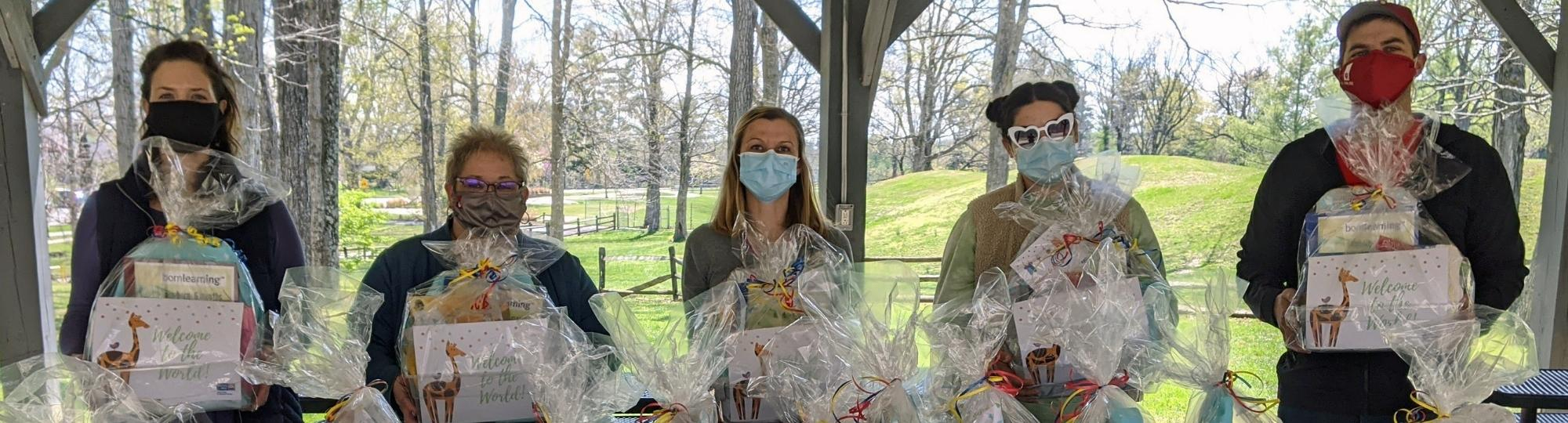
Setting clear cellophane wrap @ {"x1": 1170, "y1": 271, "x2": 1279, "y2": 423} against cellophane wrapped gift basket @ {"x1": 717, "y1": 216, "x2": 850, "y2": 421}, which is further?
cellophane wrapped gift basket @ {"x1": 717, "y1": 216, "x2": 850, "y2": 421}

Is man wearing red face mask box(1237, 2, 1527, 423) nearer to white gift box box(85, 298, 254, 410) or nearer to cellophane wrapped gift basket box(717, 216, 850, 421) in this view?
cellophane wrapped gift basket box(717, 216, 850, 421)

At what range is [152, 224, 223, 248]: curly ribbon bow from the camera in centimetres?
181

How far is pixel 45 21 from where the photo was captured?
307 cm

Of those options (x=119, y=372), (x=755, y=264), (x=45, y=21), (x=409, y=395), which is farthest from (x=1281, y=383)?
(x=45, y=21)

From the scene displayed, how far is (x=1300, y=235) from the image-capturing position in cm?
190

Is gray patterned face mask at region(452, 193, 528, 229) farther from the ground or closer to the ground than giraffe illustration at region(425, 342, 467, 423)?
farther from the ground

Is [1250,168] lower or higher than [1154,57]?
lower

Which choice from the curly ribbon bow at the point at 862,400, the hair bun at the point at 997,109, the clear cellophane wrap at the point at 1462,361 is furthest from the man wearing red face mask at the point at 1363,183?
the curly ribbon bow at the point at 862,400

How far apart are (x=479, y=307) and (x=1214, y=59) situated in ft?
22.8

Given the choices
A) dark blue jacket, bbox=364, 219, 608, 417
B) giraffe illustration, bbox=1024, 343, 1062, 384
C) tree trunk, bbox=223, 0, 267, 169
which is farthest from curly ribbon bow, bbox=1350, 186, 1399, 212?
tree trunk, bbox=223, 0, 267, 169

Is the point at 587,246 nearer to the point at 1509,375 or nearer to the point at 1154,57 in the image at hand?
the point at 1154,57

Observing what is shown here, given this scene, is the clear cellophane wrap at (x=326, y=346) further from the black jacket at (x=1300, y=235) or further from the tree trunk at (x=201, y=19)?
the tree trunk at (x=201, y=19)

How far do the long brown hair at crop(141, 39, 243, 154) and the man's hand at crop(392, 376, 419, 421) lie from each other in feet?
2.83

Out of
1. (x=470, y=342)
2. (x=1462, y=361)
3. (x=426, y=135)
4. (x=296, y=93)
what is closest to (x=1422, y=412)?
(x=1462, y=361)
